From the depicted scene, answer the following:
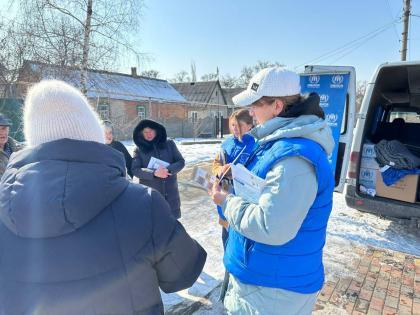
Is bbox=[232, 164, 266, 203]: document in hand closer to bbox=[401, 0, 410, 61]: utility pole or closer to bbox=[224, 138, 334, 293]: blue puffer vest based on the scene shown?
bbox=[224, 138, 334, 293]: blue puffer vest

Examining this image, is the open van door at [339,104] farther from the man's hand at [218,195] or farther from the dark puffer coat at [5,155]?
the dark puffer coat at [5,155]

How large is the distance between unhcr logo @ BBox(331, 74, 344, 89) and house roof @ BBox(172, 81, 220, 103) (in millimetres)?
34616

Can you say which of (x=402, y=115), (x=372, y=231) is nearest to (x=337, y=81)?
(x=402, y=115)

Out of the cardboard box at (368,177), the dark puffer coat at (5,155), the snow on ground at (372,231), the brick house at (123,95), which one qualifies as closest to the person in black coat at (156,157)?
the brick house at (123,95)

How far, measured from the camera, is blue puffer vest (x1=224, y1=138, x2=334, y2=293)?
4.89 ft

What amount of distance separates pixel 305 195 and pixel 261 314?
0.63 m

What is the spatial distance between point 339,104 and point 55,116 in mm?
5162

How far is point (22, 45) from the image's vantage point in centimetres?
955

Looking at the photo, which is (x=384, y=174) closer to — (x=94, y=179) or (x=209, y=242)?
(x=209, y=242)

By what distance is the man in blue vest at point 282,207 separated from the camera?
1401 mm

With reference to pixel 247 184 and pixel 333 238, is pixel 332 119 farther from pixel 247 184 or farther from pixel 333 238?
pixel 247 184

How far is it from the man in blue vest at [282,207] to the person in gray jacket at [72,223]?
1.59ft

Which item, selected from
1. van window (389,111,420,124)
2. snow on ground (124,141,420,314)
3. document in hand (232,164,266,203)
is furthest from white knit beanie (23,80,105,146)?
van window (389,111,420,124)

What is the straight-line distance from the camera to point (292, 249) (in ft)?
5.00
